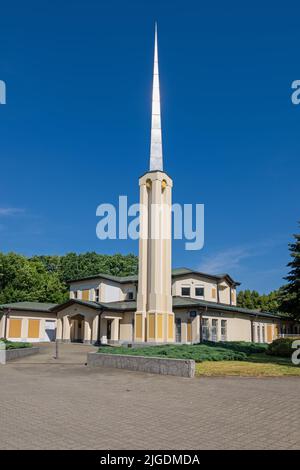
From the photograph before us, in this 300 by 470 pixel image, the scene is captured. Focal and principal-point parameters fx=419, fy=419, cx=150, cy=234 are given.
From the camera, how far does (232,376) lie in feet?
49.9

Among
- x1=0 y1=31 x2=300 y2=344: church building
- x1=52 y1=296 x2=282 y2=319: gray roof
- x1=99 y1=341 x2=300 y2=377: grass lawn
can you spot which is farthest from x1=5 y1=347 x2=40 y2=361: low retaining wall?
x1=52 y1=296 x2=282 y2=319: gray roof

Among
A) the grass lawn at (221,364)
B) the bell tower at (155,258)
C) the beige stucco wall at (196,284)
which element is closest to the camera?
the grass lawn at (221,364)

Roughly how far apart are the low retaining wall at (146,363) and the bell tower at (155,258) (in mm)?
10815

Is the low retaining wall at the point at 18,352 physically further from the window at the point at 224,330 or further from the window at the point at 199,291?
the window at the point at 199,291

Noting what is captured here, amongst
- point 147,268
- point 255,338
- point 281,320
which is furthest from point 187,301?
point 281,320

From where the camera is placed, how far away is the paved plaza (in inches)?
263

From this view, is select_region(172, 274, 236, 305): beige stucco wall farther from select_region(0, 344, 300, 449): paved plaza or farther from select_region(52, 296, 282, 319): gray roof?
select_region(0, 344, 300, 449): paved plaza

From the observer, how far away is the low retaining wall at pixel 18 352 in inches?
866

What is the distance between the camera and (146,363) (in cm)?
1686

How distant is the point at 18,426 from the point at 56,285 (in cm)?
5202

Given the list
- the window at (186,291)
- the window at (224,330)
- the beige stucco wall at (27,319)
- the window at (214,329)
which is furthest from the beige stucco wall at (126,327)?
the beige stucco wall at (27,319)

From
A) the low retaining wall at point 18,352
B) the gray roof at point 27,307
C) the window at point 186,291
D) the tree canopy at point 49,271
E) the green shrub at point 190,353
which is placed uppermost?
the tree canopy at point 49,271

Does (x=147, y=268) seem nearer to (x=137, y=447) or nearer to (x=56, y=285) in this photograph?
(x=137, y=447)

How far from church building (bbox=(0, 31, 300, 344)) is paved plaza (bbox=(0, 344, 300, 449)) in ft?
51.1
